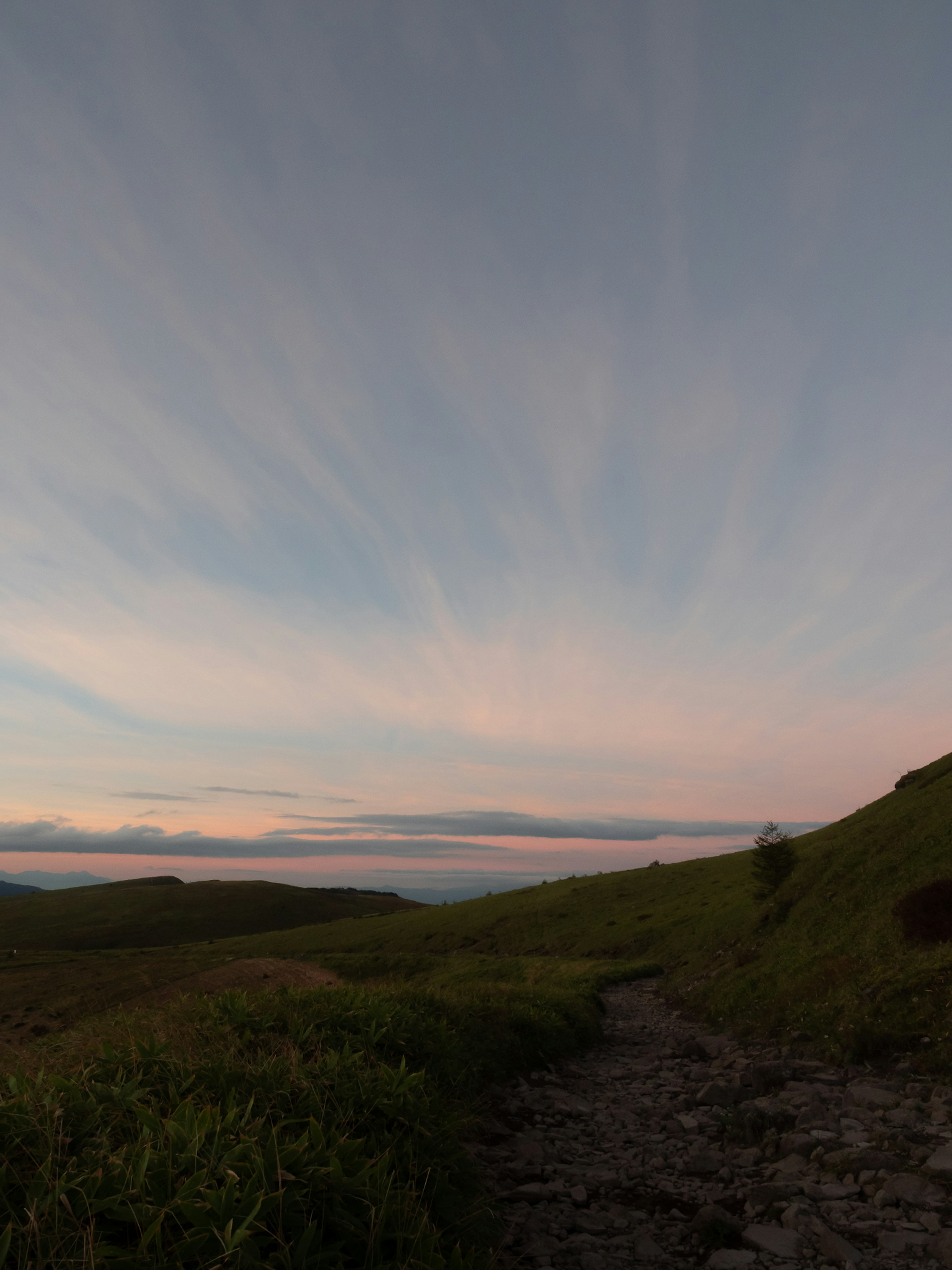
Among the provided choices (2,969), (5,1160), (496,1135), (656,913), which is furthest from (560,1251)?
(2,969)

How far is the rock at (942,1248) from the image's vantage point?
771cm

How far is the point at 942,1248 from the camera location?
787 centimetres

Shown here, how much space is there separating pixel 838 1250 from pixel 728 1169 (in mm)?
3309

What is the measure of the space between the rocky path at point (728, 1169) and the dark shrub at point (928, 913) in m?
6.99

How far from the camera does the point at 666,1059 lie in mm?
19203

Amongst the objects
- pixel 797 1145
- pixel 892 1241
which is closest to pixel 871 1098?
pixel 797 1145

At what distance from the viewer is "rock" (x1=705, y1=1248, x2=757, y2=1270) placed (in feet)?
26.2

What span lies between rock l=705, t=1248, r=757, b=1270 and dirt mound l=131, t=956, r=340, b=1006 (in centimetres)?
996

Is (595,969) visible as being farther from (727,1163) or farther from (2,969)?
(2,969)

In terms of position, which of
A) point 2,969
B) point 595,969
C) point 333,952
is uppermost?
point 595,969

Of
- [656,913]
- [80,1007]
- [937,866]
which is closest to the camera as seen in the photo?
[937,866]

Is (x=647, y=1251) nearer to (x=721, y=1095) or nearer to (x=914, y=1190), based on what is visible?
(x=914, y=1190)

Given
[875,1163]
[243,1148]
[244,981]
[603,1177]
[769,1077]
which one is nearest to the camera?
[243,1148]

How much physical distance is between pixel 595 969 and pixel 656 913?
21.5 meters
